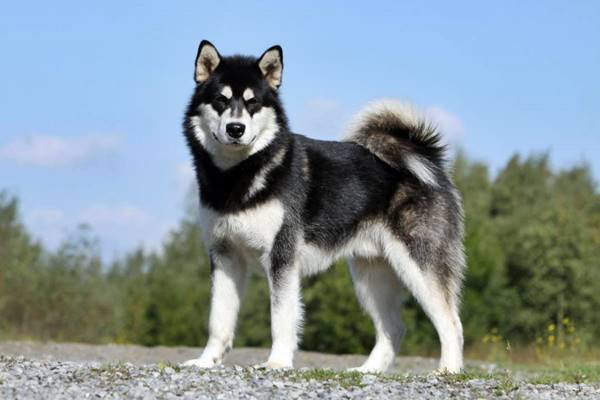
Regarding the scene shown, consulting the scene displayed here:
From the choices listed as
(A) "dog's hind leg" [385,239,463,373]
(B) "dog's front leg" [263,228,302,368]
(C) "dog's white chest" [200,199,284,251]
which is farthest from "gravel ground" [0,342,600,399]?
(C) "dog's white chest" [200,199,284,251]

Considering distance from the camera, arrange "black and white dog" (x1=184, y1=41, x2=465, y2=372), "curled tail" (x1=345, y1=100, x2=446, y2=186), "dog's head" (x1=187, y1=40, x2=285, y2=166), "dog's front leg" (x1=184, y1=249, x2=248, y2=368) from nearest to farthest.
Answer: "dog's head" (x1=187, y1=40, x2=285, y2=166) < "black and white dog" (x1=184, y1=41, x2=465, y2=372) < "dog's front leg" (x1=184, y1=249, x2=248, y2=368) < "curled tail" (x1=345, y1=100, x2=446, y2=186)

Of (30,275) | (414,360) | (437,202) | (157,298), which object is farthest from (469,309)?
(437,202)

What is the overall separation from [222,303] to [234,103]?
1.91 meters

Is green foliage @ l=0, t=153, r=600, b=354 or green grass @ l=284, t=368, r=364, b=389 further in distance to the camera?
green foliage @ l=0, t=153, r=600, b=354

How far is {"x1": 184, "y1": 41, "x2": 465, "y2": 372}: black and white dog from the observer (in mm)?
7961

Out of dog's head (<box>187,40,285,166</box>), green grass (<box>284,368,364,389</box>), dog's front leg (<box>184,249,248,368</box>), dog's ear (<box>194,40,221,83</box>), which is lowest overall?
green grass (<box>284,368,364,389</box>)

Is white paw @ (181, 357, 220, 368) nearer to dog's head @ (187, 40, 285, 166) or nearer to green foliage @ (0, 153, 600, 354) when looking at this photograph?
dog's head @ (187, 40, 285, 166)

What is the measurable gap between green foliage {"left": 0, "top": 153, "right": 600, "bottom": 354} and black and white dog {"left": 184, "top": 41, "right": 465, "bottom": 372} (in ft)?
57.8

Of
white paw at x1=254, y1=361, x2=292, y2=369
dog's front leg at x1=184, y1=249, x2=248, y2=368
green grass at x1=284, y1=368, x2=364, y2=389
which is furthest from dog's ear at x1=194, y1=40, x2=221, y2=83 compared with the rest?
green grass at x1=284, y1=368, x2=364, y2=389

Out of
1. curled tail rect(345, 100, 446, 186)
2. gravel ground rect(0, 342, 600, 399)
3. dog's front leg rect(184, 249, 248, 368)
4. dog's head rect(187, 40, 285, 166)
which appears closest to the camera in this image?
gravel ground rect(0, 342, 600, 399)

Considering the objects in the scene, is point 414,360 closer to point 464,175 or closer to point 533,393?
point 533,393

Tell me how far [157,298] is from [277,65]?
88.4 feet

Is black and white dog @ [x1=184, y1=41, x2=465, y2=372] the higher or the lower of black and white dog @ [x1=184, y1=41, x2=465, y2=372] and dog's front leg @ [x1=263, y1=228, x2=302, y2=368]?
the higher

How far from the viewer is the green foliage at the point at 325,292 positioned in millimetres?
29078
